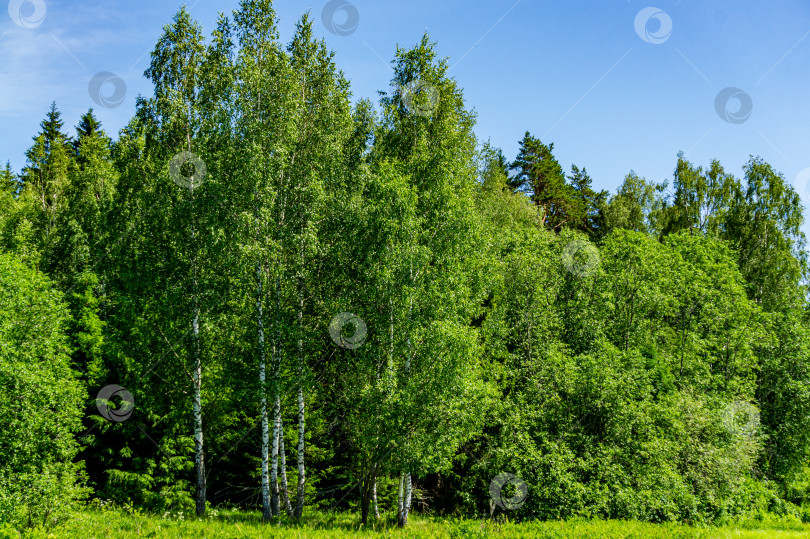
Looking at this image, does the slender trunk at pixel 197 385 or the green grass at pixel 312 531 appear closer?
the green grass at pixel 312 531

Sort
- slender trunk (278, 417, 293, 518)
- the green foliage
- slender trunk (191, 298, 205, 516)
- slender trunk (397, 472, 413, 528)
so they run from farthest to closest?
slender trunk (278, 417, 293, 518)
slender trunk (397, 472, 413, 528)
slender trunk (191, 298, 205, 516)
the green foliage

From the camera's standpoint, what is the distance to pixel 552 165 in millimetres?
49688

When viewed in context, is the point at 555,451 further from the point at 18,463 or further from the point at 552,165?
the point at 552,165

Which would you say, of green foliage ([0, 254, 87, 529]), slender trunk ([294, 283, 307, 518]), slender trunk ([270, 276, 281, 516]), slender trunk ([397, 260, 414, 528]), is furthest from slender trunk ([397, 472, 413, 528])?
green foliage ([0, 254, 87, 529])

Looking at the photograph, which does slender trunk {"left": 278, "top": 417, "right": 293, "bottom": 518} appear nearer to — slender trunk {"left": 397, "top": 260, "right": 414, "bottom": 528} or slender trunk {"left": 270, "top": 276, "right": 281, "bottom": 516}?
slender trunk {"left": 270, "top": 276, "right": 281, "bottom": 516}

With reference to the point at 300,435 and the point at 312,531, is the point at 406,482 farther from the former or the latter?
the point at 312,531

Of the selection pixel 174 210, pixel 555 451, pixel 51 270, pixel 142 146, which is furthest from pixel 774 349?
pixel 51 270

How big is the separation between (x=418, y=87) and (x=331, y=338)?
40.4 feet

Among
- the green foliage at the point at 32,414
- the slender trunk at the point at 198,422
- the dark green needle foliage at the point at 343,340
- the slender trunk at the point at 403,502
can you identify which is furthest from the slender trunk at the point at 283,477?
the green foliage at the point at 32,414

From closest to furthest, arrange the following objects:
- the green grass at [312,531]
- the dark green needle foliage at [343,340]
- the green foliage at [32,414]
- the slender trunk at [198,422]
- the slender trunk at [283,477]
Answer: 1. the green grass at [312,531]
2. the green foliage at [32,414]
3. the dark green needle foliage at [343,340]
4. the slender trunk at [198,422]
5. the slender trunk at [283,477]

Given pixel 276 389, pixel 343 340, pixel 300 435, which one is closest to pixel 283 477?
pixel 300 435

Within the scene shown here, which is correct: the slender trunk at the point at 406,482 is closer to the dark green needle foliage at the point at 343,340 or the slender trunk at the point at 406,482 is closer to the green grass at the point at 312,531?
the dark green needle foliage at the point at 343,340

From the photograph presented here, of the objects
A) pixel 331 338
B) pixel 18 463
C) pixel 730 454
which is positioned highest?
pixel 331 338

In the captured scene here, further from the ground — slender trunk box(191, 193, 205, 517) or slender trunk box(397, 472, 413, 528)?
slender trunk box(191, 193, 205, 517)
